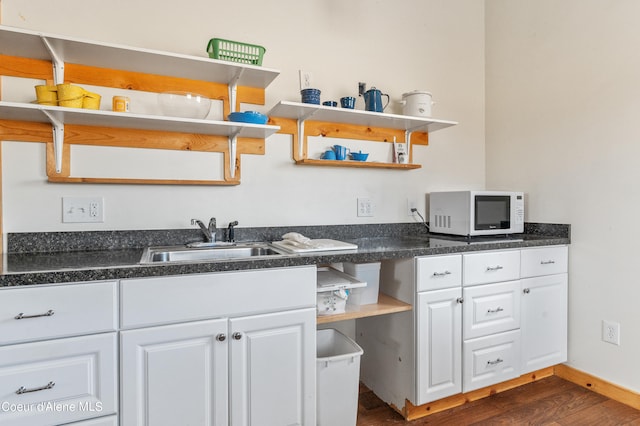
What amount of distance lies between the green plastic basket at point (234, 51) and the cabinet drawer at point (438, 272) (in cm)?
127

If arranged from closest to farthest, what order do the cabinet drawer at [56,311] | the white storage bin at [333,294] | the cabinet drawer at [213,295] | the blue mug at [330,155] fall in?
1. the cabinet drawer at [56,311]
2. the cabinet drawer at [213,295]
3. the white storage bin at [333,294]
4. the blue mug at [330,155]

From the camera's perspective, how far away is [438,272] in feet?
5.71

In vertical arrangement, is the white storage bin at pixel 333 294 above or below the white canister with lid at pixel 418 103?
below

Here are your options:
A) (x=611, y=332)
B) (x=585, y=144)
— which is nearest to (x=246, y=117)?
(x=585, y=144)

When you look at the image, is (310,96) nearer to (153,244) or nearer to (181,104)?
(181,104)

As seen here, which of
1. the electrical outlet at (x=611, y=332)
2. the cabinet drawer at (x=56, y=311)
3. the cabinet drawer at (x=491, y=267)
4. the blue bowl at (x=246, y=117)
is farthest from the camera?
the electrical outlet at (x=611, y=332)

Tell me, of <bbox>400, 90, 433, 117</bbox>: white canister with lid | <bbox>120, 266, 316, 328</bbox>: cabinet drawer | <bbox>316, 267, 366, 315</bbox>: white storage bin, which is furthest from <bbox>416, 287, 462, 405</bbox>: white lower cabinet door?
<bbox>400, 90, 433, 117</bbox>: white canister with lid

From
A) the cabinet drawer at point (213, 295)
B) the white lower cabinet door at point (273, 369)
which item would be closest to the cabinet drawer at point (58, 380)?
the cabinet drawer at point (213, 295)

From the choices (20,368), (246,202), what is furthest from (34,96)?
(20,368)

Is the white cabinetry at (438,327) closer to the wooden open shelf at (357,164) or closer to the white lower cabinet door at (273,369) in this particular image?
the white lower cabinet door at (273,369)

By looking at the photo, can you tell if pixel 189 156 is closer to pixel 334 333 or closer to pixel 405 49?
pixel 334 333

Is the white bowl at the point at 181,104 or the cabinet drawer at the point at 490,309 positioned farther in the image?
the cabinet drawer at the point at 490,309

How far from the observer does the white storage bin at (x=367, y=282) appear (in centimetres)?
177

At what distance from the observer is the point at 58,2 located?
1.64 m
